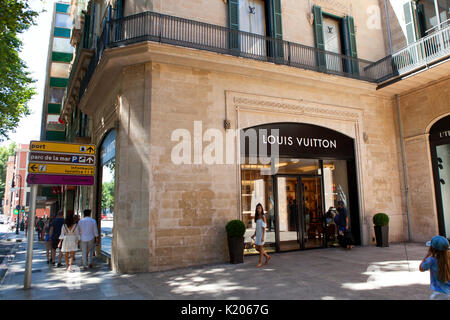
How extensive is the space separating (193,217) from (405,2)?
12008mm

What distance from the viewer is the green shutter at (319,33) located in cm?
1137

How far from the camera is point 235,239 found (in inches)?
328

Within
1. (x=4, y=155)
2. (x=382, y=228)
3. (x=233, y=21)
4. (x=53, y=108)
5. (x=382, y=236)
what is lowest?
(x=382, y=236)

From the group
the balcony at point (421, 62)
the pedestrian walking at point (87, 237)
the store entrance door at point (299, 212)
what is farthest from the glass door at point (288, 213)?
the pedestrian walking at point (87, 237)

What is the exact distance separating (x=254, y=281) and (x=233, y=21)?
8.02 meters

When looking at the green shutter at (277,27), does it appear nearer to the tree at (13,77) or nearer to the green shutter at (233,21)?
the green shutter at (233,21)

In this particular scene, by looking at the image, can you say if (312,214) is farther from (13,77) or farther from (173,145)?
(13,77)

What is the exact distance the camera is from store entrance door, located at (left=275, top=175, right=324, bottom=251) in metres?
10.2

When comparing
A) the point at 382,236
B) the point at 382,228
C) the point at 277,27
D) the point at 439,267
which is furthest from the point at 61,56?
the point at 439,267

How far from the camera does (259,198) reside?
10.0m

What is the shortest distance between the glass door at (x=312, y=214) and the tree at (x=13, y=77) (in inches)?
489

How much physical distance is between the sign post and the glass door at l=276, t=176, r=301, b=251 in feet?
19.6
